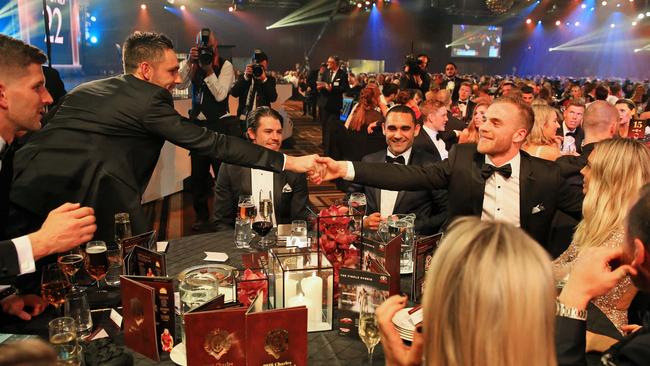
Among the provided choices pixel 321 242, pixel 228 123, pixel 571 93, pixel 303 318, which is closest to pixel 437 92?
pixel 228 123

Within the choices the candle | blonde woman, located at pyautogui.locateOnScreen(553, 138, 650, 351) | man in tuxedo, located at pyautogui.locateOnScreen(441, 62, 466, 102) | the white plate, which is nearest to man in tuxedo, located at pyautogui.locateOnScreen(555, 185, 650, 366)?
the candle

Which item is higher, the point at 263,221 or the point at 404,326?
the point at 263,221

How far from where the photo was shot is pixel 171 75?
2918mm

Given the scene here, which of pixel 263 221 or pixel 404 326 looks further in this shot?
pixel 263 221

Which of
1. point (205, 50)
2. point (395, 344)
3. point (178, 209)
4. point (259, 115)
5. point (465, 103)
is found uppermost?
point (205, 50)

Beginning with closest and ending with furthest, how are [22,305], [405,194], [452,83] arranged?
[22,305]
[405,194]
[452,83]

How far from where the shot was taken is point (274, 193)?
3426mm

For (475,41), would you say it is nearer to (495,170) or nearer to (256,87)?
(256,87)

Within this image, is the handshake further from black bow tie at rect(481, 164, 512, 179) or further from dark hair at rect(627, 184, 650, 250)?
dark hair at rect(627, 184, 650, 250)

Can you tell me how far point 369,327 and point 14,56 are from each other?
1.69 metres

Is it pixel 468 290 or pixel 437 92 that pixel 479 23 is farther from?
pixel 468 290

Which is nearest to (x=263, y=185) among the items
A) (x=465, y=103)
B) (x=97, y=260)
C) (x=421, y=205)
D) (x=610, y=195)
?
(x=421, y=205)

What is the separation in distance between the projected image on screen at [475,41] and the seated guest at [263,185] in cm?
2237

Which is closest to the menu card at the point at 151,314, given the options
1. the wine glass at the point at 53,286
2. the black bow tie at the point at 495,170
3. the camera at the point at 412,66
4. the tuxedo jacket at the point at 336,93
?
the wine glass at the point at 53,286
